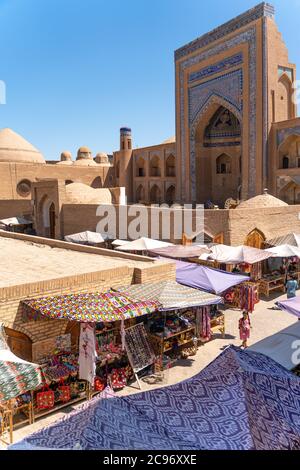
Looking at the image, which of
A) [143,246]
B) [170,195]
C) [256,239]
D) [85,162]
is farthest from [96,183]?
[143,246]

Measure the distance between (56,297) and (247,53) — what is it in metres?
17.5

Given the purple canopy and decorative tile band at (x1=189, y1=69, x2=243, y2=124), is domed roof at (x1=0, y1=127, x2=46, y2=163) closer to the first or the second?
decorative tile band at (x1=189, y1=69, x2=243, y2=124)

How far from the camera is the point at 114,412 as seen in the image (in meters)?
3.49

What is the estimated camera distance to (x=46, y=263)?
320 inches

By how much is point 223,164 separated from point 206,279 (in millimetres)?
17532

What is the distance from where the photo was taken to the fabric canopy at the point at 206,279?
25.8 ft

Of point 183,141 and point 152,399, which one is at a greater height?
point 183,141

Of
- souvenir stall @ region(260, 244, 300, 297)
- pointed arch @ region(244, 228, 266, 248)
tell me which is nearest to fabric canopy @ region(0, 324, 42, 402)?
souvenir stall @ region(260, 244, 300, 297)

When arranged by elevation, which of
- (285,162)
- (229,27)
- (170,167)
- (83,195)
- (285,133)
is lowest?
(83,195)

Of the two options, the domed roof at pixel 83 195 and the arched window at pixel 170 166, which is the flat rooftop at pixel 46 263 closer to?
the domed roof at pixel 83 195

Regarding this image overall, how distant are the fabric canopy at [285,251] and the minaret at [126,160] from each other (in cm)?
1971

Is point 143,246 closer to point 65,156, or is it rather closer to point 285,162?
point 285,162

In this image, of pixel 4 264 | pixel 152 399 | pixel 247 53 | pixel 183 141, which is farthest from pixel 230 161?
pixel 152 399
